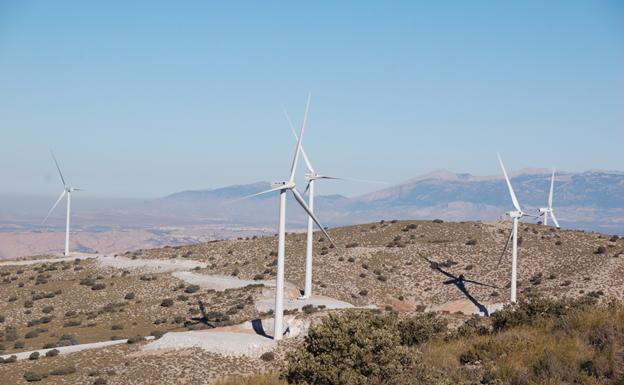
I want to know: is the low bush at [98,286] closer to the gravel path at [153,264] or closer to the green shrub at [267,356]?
the gravel path at [153,264]

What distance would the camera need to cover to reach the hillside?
6180 cm

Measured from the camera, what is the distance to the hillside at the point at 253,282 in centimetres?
6180

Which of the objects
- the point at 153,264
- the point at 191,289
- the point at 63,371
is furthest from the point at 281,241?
the point at 153,264

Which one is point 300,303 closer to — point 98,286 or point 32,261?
point 98,286

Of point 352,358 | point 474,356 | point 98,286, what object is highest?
point 474,356

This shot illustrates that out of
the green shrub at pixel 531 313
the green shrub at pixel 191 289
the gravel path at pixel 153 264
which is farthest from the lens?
the gravel path at pixel 153 264

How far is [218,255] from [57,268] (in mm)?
20710

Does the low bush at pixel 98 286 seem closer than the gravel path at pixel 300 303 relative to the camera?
No

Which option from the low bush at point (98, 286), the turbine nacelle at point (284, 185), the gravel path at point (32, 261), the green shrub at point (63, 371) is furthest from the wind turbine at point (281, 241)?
the gravel path at point (32, 261)

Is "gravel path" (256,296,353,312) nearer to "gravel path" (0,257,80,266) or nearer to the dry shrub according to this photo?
the dry shrub

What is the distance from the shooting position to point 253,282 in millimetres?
86250

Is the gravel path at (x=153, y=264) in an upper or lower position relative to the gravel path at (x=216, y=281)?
upper

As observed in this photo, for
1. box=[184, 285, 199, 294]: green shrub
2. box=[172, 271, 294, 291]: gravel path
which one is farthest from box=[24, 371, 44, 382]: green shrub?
box=[172, 271, 294, 291]: gravel path

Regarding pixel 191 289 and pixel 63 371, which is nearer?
pixel 63 371
